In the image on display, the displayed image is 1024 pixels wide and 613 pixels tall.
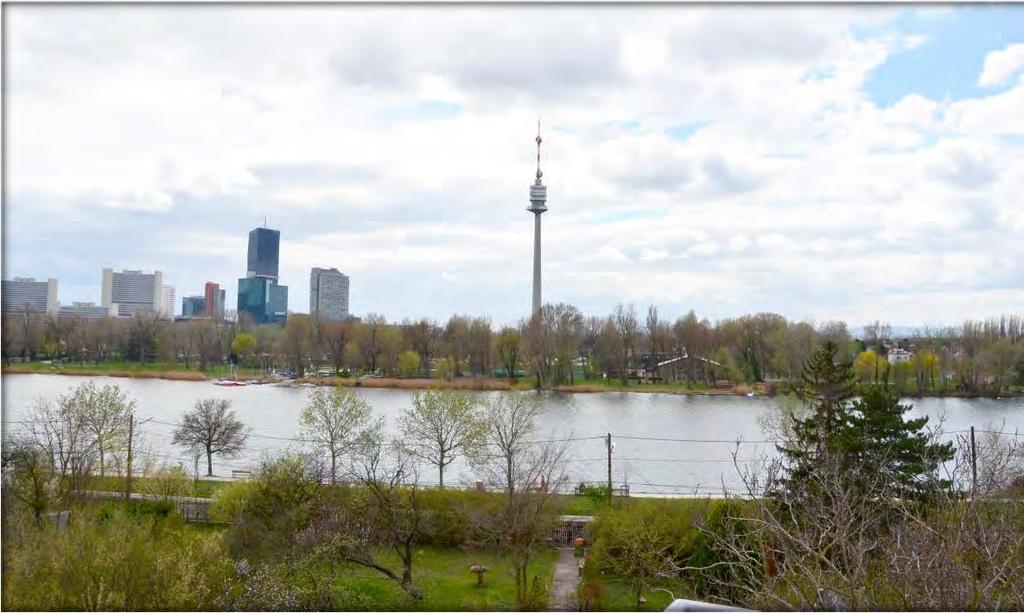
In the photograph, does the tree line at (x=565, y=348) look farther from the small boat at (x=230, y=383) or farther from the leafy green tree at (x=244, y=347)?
the small boat at (x=230, y=383)

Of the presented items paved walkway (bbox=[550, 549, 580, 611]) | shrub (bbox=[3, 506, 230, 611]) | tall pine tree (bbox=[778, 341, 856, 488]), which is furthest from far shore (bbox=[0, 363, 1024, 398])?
shrub (bbox=[3, 506, 230, 611])

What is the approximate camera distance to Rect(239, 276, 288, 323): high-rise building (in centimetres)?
4571

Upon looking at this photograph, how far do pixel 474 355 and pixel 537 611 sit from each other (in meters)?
18.9

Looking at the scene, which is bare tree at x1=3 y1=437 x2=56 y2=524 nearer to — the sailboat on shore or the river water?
the river water

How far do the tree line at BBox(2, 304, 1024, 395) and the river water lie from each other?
5.17 feet

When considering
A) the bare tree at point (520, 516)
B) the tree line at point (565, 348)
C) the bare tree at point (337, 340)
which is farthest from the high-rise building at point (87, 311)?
the bare tree at point (520, 516)

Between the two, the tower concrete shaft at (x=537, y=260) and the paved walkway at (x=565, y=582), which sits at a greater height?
the tower concrete shaft at (x=537, y=260)

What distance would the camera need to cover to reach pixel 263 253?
49531mm

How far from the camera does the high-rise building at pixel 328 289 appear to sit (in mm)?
48500

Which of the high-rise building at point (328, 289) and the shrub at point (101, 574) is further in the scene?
the high-rise building at point (328, 289)

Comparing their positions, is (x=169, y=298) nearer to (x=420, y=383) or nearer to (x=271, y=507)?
(x=420, y=383)

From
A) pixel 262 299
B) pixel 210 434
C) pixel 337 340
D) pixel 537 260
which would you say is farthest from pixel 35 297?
pixel 537 260

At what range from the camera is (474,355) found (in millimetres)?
25125

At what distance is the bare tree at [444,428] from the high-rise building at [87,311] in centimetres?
1713
